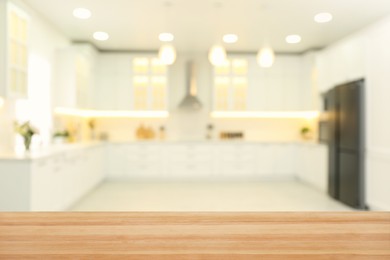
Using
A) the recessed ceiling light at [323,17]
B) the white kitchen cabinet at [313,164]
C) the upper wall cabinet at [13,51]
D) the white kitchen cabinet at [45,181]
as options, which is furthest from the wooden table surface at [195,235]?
the white kitchen cabinet at [313,164]

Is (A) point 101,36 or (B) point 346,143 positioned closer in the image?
(B) point 346,143

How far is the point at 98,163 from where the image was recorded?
7066 mm

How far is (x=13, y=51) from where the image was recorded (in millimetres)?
4277

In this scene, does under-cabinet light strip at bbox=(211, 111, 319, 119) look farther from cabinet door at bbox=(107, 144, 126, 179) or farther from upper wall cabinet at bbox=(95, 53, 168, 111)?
cabinet door at bbox=(107, 144, 126, 179)

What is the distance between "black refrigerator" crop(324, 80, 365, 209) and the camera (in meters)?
5.24

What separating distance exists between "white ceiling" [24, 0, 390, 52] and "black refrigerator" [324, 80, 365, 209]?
3.10 ft

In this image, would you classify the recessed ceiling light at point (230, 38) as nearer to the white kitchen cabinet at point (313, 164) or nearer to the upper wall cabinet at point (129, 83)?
the upper wall cabinet at point (129, 83)

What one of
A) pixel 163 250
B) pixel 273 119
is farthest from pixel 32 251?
pixel 273 119

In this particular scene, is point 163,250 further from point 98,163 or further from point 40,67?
point 98,163

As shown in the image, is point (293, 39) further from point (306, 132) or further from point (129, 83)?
point (129, 83)

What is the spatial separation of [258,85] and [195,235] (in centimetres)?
742

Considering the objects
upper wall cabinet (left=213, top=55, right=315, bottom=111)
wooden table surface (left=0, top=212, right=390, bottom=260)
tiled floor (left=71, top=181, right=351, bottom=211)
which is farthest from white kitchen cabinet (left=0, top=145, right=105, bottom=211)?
upper wall cabinet (left=213, top=55, right=315, bottom=111)

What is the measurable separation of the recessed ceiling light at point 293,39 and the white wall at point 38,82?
12.2 ft

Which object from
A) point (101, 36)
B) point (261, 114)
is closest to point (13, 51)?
point (101, 36)
